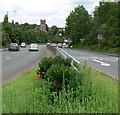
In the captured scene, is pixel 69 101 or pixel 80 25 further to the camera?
pixel 80 25

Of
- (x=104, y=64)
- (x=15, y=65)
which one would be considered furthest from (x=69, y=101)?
(x=104, y=64)

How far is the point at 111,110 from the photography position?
7223 millimetres

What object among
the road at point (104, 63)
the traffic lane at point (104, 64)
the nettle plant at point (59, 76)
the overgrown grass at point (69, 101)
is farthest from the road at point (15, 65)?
the overgrown grass at point (69, 101)

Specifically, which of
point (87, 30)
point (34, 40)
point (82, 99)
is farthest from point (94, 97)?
point (34, 40)

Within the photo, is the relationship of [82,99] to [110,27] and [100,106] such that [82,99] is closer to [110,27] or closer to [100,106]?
[100,106]

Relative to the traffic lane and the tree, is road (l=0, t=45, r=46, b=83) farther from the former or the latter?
the tree

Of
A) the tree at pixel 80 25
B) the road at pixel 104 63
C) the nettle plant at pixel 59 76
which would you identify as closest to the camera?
the nettle plant at pixel 59 76

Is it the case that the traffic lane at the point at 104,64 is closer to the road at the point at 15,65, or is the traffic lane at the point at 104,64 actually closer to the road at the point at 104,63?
the road at the point at 104,63

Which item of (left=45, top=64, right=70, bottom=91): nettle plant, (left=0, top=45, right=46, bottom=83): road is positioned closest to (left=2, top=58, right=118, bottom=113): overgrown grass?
(left=45, top=64, right=70, bottom=91): nettle plant

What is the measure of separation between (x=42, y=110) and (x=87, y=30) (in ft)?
352

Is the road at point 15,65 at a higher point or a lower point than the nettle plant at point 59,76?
lower

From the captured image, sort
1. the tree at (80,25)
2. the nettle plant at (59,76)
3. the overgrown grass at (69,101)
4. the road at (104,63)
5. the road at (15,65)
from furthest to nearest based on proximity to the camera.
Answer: the tree at (80,25) → the road at (104,63) → the road at (15,65) → the nettle plant at (59,76) → the overgrown grass at (69,101)

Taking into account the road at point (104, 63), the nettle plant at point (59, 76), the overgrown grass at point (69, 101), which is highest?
the nettle plant at point (59, 76)

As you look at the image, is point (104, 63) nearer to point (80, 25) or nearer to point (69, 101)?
point (69, 101)
